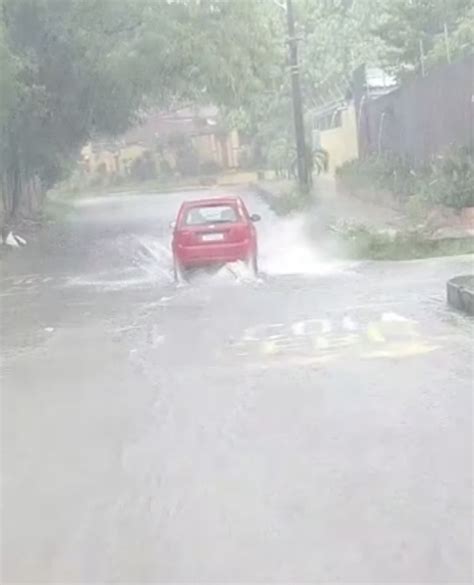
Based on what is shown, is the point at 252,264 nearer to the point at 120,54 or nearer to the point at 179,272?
the point at 179,272

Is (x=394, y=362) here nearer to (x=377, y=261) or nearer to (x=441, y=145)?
(x=377, y=261)

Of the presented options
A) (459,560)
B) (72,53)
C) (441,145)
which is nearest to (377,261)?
(441,145)

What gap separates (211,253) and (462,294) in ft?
23.1

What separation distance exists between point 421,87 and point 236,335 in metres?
20.8

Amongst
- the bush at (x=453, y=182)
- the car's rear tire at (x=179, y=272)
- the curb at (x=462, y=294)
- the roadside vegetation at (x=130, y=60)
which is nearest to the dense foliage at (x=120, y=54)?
the roadside vegetation at (x=130, y=60)

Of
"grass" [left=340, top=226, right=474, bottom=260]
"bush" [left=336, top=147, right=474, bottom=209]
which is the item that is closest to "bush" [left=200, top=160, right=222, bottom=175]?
"bush" [left=336, top=147, right=474, bottom=209]

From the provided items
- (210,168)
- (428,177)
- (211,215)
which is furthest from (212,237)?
(210,168)

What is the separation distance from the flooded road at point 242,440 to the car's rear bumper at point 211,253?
282 cm

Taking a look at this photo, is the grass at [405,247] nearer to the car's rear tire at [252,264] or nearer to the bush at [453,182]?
the bush at [453,182]

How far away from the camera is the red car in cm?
2216

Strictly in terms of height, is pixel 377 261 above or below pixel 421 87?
below

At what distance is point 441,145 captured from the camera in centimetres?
3158

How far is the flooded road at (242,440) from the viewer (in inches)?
256

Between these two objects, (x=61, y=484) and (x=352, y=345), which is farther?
(x=352, y=345)
